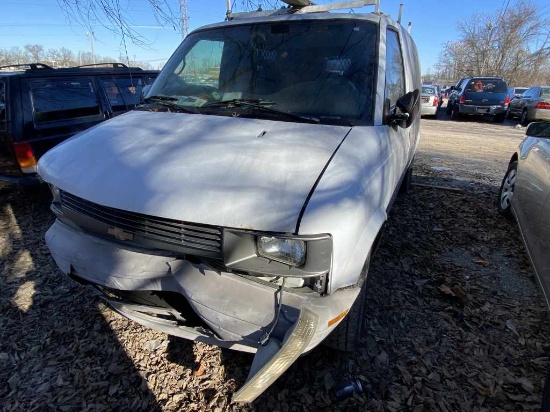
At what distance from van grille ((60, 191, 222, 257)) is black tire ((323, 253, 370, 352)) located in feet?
3.11

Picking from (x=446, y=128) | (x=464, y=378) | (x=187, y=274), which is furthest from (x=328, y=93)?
(x=446, y=128)

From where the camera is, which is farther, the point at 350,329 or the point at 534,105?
the point at 534,105

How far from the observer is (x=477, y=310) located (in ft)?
9.85

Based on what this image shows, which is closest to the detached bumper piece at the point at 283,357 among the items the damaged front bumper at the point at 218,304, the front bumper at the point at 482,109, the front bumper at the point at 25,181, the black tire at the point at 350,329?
the damaged front bumper at the point at 218,304

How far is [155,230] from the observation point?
190 centimetres

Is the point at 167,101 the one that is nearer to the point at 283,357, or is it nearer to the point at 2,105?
the point at 283,357

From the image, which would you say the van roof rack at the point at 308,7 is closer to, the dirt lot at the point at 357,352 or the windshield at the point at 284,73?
the windshield at the point at 284,73

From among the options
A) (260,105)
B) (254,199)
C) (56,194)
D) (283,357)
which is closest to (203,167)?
(254,199)

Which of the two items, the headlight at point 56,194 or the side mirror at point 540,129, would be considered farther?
the side mirror at point 540,129

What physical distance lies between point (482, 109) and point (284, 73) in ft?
55.3

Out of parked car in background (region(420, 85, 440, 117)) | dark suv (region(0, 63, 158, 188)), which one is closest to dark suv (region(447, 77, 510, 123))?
parked car in background (region(420, 85, 440, 117))

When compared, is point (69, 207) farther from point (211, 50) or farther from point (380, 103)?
point (380, 103)

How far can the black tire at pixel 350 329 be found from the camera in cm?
221

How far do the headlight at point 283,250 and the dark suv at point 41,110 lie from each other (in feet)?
11.5
